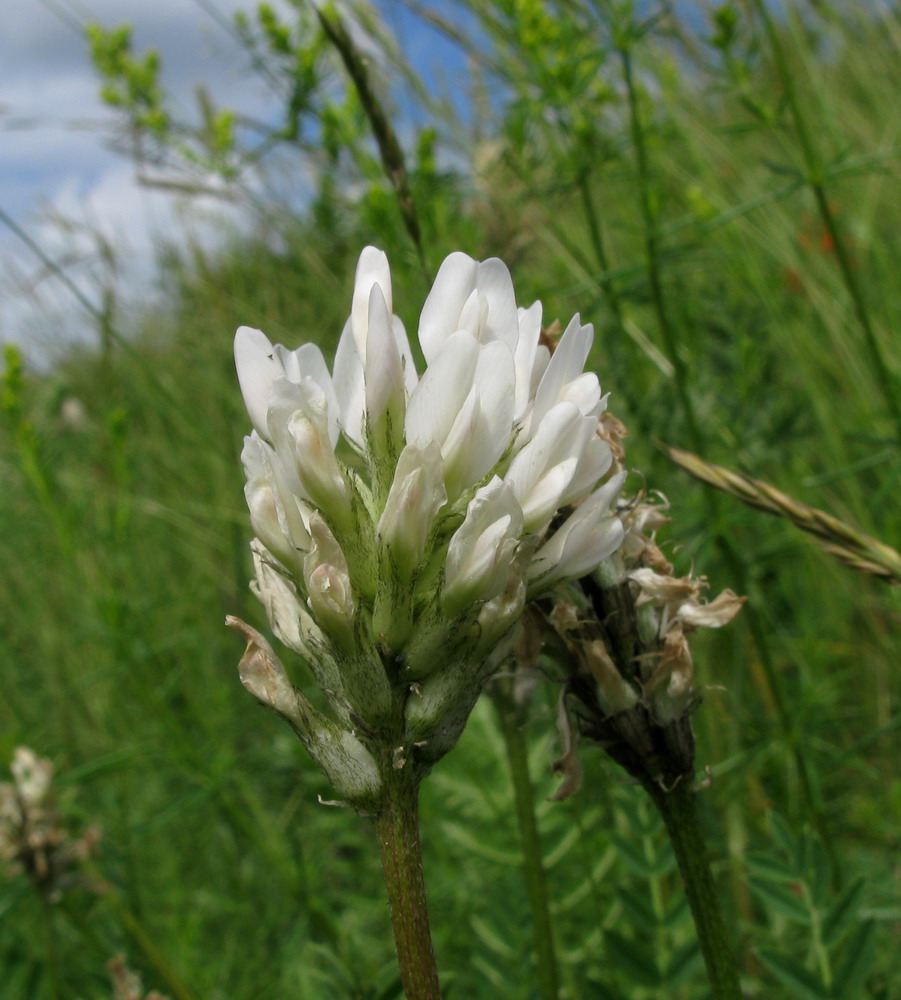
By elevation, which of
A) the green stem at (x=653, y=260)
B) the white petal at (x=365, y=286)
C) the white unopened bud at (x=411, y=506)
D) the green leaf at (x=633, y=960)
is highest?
the green stem at (x=653, y=260)

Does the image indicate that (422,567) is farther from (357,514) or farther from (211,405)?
(211,405)

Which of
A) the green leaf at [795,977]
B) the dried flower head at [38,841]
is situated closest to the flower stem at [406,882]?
the green leaf at [795,977]

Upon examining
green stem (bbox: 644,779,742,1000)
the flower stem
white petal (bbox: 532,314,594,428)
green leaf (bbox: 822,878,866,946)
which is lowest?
green leaf (bbox: 822,878,866,946)

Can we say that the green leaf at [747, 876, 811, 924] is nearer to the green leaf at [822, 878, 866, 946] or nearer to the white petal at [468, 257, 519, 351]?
the green leaf at [822, 878, 866, 946]

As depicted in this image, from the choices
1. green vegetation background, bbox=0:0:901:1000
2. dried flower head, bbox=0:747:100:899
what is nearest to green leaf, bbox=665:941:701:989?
green vegetation background, bbox=0:0:901:1000

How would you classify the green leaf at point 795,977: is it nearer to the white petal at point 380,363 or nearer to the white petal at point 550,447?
the white petal at point 550,447

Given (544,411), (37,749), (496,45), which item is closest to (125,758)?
(37,749)
